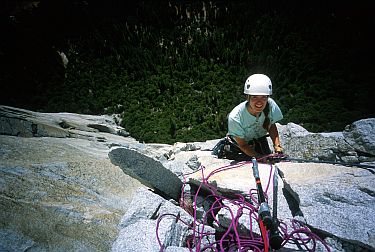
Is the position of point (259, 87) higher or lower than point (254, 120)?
higher

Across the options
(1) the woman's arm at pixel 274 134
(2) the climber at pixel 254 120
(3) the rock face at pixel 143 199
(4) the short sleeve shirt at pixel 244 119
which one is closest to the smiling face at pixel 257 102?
(2) the climber at pixel 254 120

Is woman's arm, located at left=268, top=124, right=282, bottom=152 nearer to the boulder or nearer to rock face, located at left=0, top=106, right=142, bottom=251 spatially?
the boulder

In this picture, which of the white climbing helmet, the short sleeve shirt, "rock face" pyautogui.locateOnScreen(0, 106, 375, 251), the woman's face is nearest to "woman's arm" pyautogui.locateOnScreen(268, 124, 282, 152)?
the short sleeve shirt

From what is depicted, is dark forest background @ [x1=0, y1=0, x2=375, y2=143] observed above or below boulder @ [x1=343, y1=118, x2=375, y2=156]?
above

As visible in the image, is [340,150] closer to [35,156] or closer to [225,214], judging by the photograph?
[225,214]

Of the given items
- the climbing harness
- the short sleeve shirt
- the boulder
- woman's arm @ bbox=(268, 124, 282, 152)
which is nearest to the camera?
the climbing harness

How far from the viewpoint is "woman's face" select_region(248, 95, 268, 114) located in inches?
173

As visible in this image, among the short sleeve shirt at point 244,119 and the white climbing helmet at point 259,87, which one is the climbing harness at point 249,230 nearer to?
the short sleeve shirt at point 244,119

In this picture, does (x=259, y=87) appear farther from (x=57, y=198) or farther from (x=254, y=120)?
(x=57, y=198)

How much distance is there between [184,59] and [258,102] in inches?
538

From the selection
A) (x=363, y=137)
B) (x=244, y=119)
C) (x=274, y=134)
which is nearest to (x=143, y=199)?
(x=244, y=119)

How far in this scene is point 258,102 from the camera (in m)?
4.41

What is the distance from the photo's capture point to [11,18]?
66.6ft

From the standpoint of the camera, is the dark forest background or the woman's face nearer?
the woman's face
